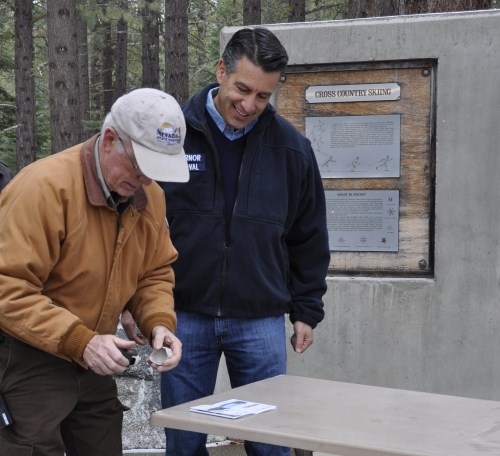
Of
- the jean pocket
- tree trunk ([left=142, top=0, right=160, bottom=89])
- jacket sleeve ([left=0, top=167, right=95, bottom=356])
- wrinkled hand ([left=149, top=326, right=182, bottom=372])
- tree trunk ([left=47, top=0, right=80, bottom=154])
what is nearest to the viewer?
jacket sleeve ([left=0, top=167, right=95, bottom=356])

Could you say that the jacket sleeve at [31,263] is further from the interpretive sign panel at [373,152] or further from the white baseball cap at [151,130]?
the interpretive sign panel at [373,152]

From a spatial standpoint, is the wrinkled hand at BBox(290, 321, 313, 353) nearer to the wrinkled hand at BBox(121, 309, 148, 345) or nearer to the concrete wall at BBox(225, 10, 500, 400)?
the wrinkled hand at BBox(121, 309, 148, 345)

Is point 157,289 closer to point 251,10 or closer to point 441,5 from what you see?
point 441,5

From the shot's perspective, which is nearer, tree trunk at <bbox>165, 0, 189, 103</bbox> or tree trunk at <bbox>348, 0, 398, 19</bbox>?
tree trunk at <bbox>348, 0, 398, 19</bbox>

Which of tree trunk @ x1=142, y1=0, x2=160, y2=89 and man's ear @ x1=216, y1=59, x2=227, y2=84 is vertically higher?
tree trunk @ x1=142, y1=0, x2=160, y2=89

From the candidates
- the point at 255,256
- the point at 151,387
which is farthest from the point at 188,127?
the point at 151,387

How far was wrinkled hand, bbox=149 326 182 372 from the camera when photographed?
290 centimetres

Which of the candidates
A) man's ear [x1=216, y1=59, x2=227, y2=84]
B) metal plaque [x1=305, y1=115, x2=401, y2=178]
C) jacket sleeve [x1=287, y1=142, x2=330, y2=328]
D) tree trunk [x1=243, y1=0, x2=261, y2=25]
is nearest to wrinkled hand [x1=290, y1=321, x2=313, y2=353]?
jacket sleeve [x1=287, y1=142, x2=330, y2=328]

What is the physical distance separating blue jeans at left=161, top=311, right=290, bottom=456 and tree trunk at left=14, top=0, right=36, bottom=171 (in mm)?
16211

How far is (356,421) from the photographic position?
2660 millimetres

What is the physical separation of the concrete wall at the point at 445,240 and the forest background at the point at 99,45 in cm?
134

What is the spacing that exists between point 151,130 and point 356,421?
1.07 m

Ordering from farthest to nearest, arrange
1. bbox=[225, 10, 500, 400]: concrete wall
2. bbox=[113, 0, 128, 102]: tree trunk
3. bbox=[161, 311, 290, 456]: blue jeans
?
bbox=[113, 0, 128, 102]: tree trunk
bbox=[225, 10, 500, 400]: concrete wall
bbox=[161, 311, 290, 456]: blue jeans

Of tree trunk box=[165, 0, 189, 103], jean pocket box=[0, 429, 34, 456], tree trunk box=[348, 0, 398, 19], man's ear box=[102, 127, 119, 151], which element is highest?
tree trunk box=[165, 0, 189, 103]
